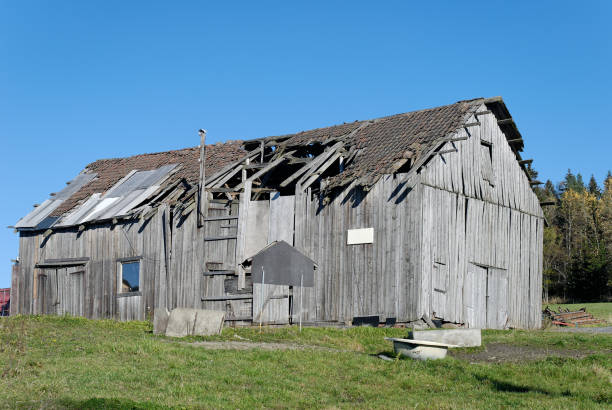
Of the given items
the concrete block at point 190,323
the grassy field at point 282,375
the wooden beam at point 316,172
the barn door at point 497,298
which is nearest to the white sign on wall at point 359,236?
the wooden beam at point 316,172

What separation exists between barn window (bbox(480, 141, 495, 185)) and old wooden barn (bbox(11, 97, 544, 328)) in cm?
8

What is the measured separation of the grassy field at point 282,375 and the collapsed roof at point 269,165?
26.8 ft

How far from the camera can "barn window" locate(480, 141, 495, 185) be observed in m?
28.8

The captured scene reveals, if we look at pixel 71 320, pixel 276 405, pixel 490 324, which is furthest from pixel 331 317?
pixel 276 405

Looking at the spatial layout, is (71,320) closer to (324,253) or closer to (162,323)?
(162,323)

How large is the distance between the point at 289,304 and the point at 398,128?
7.58 meters

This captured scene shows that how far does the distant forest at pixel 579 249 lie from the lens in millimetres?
63594

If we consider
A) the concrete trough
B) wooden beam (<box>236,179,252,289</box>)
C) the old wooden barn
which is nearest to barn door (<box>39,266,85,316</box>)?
the old wooden barn

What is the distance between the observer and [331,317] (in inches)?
1024

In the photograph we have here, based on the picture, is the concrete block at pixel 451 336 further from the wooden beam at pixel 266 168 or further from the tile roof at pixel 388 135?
the wooden beam at pixel 266 168

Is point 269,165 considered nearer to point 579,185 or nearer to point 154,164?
point 154,164

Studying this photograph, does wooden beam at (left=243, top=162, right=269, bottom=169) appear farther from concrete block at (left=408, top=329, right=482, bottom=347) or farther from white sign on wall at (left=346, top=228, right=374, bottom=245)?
concrete block at (left=408, top=329, right=482, bottom=347)

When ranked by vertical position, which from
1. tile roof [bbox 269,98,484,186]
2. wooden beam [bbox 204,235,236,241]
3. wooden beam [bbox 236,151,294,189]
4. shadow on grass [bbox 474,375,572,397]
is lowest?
shadow on grass [bbox 474,375,572,397]

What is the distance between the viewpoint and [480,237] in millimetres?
28109
